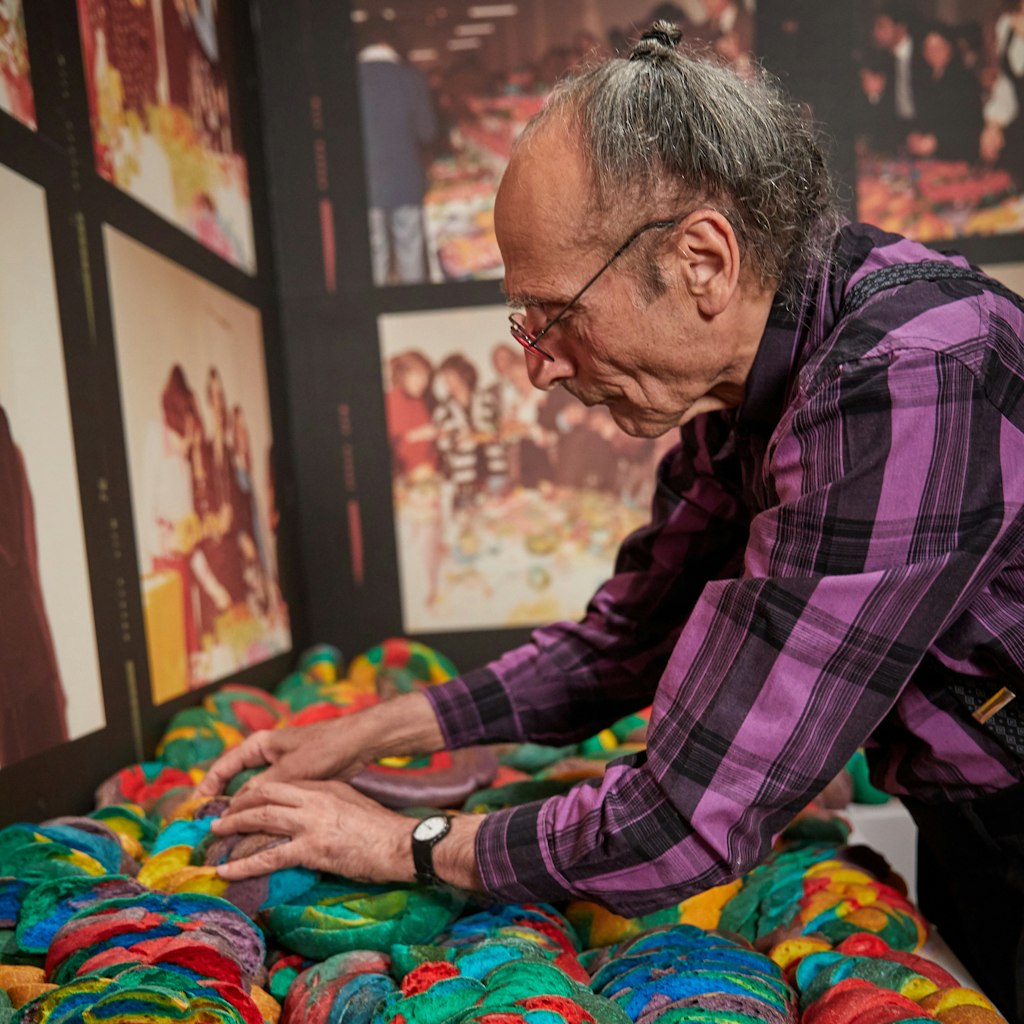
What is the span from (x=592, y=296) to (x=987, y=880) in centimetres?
84

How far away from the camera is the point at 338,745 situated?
4.81ft

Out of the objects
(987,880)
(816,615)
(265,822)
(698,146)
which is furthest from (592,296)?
(987,880)

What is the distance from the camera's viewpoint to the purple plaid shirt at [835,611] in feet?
3.30

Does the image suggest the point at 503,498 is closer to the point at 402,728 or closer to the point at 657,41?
the point at 402,728

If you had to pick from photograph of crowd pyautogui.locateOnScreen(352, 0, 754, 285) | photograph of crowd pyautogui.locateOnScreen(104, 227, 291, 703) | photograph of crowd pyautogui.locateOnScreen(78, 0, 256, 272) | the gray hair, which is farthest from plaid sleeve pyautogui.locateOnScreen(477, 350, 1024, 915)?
photograph of crowd pyautogui.locateOnScreen(352, 0, 754, 285)

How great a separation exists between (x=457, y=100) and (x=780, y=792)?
252 centimetres

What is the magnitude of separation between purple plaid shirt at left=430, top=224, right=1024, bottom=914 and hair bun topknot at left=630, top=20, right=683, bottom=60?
12.1 inches

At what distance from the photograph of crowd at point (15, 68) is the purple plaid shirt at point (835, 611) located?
3.78 feet

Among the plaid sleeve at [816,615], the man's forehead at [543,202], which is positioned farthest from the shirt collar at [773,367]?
the man's forehead at [543,202]

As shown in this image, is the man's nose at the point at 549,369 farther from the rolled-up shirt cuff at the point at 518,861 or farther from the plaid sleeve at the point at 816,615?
the rolled-up shirt cuff at the point at 518,861

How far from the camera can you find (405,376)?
3094 millimetres

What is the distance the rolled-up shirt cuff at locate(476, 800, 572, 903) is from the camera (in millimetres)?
1137

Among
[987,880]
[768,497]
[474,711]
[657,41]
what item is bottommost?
[987,880]

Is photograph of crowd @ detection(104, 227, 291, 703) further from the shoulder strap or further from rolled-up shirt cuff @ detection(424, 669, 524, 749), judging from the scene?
the shoulder strap
